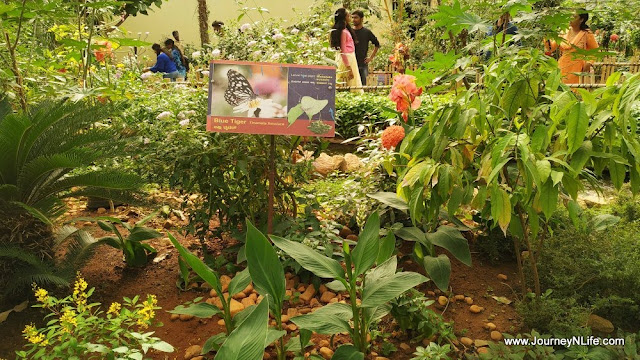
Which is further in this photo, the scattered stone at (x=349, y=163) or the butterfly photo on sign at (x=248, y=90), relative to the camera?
the scattered stone at (x=349, y=163)

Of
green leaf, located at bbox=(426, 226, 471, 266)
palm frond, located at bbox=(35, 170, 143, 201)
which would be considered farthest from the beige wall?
green leaf, located at bbox=(426, 226, 471, 266)

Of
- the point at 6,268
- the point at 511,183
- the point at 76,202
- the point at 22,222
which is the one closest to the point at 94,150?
the point at 22,222

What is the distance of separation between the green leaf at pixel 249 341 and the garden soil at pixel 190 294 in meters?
0.76

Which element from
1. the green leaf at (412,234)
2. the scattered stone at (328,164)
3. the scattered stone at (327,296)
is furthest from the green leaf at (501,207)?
the scattered stone at (328,164)

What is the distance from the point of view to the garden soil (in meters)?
2.33

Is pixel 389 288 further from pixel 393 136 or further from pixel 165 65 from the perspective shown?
pixel 165 65

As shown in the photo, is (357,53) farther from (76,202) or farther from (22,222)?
(22,222)

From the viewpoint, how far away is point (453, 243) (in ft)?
8.52

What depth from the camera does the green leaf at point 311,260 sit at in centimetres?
198

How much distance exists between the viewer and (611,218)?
2.69 m

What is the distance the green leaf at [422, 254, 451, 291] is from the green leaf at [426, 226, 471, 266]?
0.08 m

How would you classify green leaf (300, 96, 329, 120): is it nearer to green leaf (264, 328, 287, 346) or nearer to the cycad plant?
the cycad plant

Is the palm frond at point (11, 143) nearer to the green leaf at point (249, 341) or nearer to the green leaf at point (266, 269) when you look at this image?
the green leaf at point (266, 269)

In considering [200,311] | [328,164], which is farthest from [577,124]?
[328,164]
